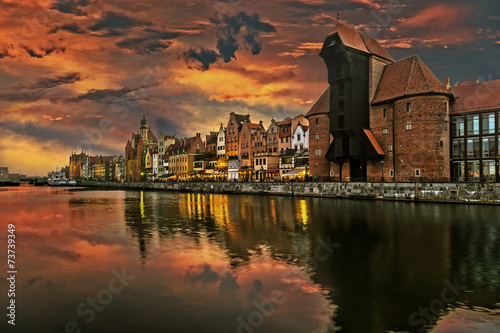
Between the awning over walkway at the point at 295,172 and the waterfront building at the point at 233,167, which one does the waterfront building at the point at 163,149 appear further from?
the awning over walkway at the point at 295,172

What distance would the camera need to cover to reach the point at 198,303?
31.7 feet

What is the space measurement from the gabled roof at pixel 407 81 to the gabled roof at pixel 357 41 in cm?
340

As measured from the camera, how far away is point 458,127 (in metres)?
46.1

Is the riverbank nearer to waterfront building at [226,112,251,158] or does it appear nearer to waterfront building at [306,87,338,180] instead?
waterfront building at [306,87,338,180]

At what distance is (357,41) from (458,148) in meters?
20.3

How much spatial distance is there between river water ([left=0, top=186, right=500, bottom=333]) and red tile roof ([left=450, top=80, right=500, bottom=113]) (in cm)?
2840

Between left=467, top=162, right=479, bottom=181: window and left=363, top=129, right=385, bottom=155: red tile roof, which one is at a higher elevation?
left=363, top=129, right=385, bottom=155: red tile roof

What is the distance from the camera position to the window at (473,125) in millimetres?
44344

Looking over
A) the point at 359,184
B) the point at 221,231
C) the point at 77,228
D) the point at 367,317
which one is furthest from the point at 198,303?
the point at 359,184

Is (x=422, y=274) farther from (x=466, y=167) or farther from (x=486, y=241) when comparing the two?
(x=466, y=167)

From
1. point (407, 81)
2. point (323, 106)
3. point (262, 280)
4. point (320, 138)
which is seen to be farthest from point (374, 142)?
point (262, 280)

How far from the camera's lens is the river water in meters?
8.39

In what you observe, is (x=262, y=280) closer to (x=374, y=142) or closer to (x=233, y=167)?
(x=374, y=142)

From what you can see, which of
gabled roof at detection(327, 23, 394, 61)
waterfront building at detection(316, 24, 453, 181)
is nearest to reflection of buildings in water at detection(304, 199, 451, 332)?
waterfront building at detection(316, 24, 453, 181)
